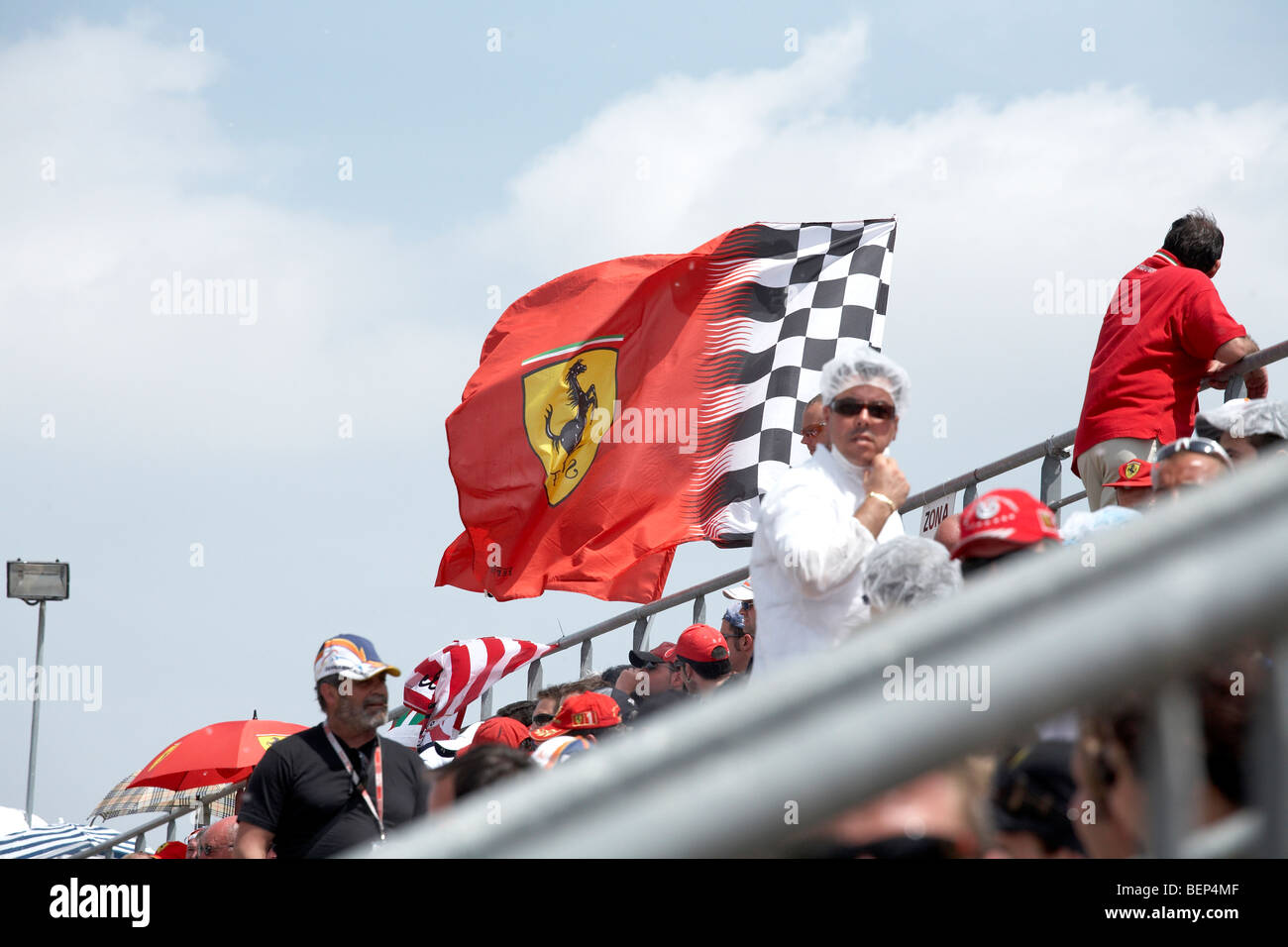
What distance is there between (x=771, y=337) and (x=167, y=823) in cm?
608

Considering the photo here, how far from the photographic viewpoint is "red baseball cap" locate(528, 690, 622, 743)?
248 inches

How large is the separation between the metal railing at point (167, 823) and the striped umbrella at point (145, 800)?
4.39ft

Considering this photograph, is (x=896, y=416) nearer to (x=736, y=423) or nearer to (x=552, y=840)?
(x=552, y=840)

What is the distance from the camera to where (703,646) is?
733 centimetres

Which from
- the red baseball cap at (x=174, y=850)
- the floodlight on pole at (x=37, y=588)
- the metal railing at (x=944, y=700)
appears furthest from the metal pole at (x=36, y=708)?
the metal railing at (x=944, y=700)

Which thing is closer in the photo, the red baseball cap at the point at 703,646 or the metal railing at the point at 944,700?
the metal railing at the point at 944,700

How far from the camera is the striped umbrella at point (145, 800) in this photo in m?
12.8

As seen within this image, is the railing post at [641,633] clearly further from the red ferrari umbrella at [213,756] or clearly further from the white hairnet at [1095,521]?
the white hairnet at [1095,521]

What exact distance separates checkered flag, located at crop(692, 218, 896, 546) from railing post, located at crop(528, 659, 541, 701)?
8.43 ft

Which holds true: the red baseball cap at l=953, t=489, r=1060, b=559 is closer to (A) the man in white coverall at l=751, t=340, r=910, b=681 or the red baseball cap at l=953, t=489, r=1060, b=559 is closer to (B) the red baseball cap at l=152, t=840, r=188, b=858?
(A) the man in white coverall at l=751, t=340, r=910, b=681
